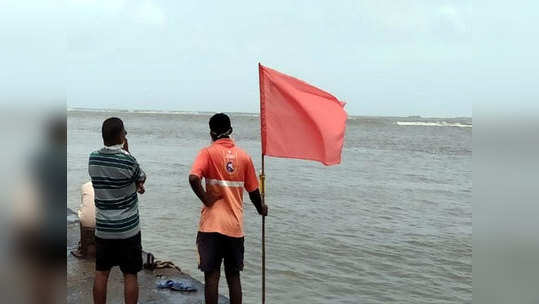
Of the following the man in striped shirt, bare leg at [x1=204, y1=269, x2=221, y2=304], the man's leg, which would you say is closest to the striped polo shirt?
the man in striped shirt

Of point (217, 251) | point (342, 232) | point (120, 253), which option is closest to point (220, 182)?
point (217, 251)

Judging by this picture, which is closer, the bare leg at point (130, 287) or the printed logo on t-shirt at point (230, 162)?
the bare leg at point (130, 287)

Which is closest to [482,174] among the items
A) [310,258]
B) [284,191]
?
[310,258]

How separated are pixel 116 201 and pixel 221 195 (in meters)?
0.89

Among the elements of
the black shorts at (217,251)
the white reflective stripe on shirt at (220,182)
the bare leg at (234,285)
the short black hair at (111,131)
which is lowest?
the bare leg at (234,285)

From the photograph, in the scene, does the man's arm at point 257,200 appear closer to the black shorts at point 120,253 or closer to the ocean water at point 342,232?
the black shorts at point 120,253

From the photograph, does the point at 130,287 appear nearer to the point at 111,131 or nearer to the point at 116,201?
the point at 116,201

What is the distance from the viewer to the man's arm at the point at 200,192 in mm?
4496

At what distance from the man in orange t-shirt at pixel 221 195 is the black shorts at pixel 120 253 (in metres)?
0.58

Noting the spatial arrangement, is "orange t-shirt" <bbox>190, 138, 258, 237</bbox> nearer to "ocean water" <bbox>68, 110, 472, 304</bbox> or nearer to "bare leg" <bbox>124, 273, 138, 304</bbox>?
"bare leg" <bbox>124, 273, 138, 304</bbox>

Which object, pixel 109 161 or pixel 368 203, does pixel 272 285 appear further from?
Result: pixel 368 203

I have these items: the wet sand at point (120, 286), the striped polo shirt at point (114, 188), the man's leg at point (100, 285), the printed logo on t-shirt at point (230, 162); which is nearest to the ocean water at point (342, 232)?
the wet sand at point (120, 286)

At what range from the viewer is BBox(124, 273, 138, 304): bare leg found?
14.5ft

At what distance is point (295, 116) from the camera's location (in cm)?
523
